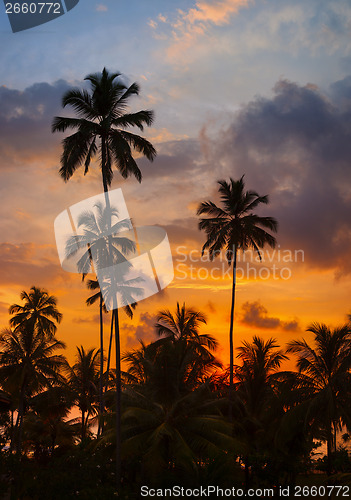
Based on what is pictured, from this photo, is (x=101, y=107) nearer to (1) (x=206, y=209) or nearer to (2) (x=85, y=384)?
(1) (x=206, y=209)

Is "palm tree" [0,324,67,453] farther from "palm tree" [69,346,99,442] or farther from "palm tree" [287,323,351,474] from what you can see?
"palm tree" [287,323,351,474]

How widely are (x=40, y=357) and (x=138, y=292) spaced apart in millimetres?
11027

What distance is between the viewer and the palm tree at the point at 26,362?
139 feet

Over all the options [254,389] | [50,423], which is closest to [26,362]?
[50,423]

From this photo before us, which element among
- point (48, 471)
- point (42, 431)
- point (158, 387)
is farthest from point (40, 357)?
point (48, 471)

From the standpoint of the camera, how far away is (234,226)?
38.0 meters

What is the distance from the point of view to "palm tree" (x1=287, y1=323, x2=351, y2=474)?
29.1m

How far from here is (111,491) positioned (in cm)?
1742

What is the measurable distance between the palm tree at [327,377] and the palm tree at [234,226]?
6.70 meters

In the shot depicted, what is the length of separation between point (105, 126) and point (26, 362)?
24969 millimetres

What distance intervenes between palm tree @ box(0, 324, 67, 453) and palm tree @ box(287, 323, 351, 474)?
22265 millimetres

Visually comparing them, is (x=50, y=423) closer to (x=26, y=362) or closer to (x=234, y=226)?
(x=26, y=362)

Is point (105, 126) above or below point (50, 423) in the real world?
above

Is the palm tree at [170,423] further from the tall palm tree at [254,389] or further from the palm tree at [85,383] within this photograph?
the palm tree at [85,383]
